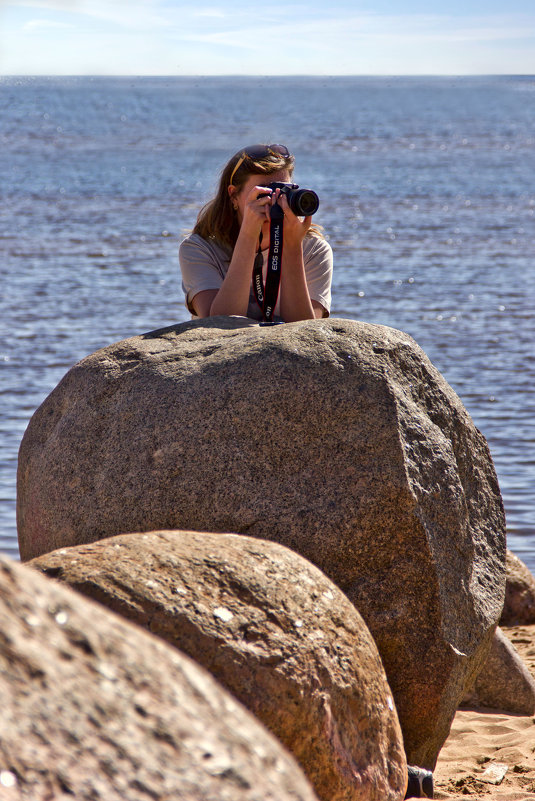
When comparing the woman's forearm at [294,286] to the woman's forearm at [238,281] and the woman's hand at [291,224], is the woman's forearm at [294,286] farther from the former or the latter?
the woman's forearm at [238,281]

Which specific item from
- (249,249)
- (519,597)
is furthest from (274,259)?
(519,597)

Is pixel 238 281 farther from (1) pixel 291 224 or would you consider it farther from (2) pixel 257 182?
(2) pixel 257 182

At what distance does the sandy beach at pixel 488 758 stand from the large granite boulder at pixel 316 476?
0.84 ft

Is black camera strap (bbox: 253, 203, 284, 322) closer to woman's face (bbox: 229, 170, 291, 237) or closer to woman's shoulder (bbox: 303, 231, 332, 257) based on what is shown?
woman's face (bbox: 229, 170, 291, 237)

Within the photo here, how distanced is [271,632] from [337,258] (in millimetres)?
13833

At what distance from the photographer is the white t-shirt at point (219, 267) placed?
13.6ft

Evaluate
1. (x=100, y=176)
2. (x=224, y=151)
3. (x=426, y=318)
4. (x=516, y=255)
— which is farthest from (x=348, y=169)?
(x=224, y=151)

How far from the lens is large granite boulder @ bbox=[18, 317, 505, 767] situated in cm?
317

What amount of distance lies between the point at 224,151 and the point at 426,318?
7053 millimetres

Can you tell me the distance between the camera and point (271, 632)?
2500mm

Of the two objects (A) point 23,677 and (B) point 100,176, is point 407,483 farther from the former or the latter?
(B) point 100,176

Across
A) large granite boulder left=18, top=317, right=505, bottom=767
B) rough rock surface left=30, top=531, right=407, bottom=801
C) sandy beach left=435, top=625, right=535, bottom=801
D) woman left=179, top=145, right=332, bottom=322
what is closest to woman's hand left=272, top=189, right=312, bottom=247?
woman left=179, top=145, right=332, bottom=322

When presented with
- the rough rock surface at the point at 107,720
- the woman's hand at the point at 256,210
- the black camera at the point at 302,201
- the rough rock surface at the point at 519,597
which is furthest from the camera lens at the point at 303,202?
the rough rock surface at the point at 107,720

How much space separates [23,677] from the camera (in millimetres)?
1389
